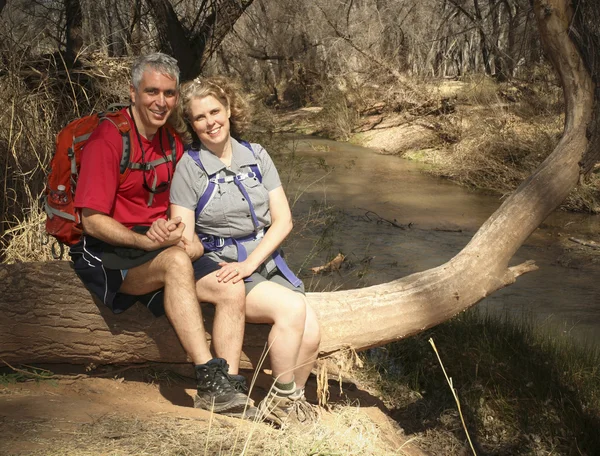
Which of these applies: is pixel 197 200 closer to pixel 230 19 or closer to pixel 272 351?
pixel 272 351

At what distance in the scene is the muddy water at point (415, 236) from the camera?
769 cm

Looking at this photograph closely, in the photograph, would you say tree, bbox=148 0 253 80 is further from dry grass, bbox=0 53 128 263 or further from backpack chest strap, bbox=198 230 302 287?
backpack chest strap, bbox=198 230 302 287

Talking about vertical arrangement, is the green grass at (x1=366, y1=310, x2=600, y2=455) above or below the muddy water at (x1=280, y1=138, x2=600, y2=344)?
below

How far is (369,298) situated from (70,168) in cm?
184

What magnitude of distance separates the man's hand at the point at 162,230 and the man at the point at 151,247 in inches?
0.7

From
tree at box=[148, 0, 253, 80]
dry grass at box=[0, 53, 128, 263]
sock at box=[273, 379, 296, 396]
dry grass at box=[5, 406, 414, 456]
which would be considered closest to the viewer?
dry grass at box=[5, 406, 414, 456]

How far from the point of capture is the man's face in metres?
3.91

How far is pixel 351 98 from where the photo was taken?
18.2 metres

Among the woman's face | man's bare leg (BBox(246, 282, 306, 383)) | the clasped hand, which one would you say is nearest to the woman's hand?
man's bare leg (BBox(246, 282, 306, 383))

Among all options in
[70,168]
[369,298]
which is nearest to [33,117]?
[70,168]

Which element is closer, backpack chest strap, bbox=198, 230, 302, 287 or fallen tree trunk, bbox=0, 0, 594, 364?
backpack chest strap, bbox=198, 230, 302, 287

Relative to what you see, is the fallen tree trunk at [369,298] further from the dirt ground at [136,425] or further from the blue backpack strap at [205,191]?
Result: the blue backpack strap at [205,191]

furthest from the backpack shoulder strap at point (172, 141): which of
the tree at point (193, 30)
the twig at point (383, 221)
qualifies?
the twig at point (383, 221)

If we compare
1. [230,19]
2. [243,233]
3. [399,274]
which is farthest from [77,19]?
[243,233]
